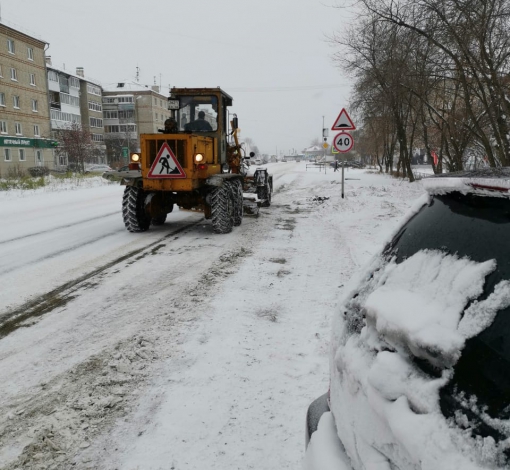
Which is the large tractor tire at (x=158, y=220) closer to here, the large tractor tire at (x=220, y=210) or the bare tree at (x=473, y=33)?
the large tractor tire at (x=220, y=210)

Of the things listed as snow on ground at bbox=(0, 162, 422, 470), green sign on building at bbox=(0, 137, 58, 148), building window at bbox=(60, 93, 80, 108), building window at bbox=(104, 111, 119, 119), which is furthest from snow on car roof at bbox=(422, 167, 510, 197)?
building window at bbox=(104, 111, 119, 119)

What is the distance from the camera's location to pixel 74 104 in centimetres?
6731

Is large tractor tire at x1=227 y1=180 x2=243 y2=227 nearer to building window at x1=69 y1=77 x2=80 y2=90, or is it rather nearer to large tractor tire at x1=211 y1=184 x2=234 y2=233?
large tractor tire at x1=211 y1=184 x2=234 y2=233

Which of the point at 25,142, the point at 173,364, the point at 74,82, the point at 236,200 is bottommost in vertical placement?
the point at 173,364

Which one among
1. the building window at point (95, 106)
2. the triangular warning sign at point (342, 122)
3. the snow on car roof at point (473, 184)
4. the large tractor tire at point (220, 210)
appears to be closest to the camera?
the snow on car roof at point (473, 184)

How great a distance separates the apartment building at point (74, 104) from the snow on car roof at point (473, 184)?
56.9 meters

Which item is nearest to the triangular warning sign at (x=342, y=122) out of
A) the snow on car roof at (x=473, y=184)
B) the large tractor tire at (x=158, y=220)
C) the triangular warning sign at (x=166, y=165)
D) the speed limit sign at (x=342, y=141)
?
the speed limit sign at (x=342, y=141)

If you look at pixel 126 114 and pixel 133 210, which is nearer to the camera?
pixel 133 210

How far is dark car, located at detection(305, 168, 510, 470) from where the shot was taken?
1.09m

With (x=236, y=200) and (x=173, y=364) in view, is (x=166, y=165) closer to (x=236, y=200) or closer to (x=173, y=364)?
(x=236, y=200)

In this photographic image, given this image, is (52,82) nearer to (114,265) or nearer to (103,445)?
(114,265)

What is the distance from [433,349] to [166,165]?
25.8ft

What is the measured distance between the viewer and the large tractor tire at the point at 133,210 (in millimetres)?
8977

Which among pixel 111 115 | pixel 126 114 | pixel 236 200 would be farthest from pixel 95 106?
pixel 236 200
